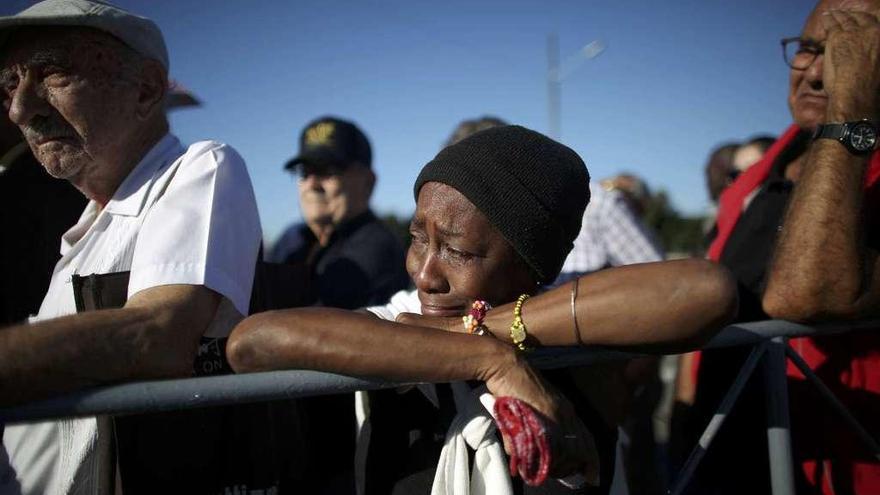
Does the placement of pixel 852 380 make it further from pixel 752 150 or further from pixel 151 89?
pixel 752 150

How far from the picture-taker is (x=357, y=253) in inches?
140

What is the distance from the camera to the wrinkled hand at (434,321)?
1497mm

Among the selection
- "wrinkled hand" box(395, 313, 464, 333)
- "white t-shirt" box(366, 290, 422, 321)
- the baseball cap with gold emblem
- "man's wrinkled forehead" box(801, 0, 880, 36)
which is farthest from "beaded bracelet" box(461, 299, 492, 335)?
the baseball cap with gold emblem

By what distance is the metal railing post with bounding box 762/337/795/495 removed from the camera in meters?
1.69

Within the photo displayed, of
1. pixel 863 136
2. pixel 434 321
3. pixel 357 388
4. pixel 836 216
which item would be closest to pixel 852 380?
pixel 836 216

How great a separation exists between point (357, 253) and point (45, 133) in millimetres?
1956

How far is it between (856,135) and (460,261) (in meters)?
1.20

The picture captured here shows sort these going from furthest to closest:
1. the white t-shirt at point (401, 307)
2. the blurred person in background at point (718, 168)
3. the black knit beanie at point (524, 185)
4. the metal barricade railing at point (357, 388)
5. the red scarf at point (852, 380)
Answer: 1. the blurred person in background at point (718, 168)
2. the red scarf at point (852, 380)
3. the white t-shirt at point (401, 307)
4. the black knit beanie at point (524, 185)
5. the metal barricade railing at point (357, 388)

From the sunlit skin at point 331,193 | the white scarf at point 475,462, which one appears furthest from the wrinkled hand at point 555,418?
the sunlit skin at point 331,193

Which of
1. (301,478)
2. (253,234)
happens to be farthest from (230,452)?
(253,234)

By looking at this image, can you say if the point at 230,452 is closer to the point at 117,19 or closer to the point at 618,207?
the point at 117,19

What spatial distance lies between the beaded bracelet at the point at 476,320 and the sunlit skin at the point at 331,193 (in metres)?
2.57

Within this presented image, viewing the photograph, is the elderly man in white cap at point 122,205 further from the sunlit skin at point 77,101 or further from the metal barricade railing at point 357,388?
the metal barricade railing at point 357,388

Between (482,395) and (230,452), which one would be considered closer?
(482,395)
